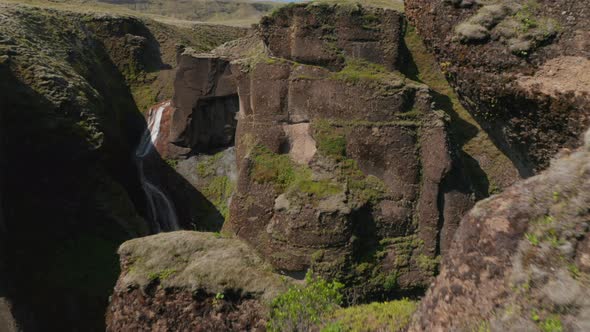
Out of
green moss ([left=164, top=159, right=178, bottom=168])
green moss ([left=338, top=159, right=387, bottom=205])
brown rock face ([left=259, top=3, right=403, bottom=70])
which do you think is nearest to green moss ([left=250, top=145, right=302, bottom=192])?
green moss ([left=338, top=159, right=387, bottom=205])

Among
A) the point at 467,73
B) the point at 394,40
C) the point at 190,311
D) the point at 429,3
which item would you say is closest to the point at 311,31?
the point at 394,40

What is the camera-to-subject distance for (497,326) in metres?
4.12

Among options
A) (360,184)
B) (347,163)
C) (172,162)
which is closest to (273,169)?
(347,163)

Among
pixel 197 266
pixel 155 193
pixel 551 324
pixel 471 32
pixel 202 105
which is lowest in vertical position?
pixel 155 193

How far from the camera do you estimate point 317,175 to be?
1357cm

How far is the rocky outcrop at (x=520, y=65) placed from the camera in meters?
7.66

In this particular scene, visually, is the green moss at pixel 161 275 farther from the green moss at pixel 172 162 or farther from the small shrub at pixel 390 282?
the green moss at pixel 172 162

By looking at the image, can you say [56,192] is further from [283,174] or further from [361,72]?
[361,72]

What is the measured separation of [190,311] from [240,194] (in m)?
5.29

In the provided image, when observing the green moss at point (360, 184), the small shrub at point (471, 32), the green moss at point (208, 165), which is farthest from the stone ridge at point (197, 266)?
the green moss at point (208, 165)

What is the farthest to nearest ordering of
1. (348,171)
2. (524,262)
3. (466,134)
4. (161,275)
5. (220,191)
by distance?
(220,191), (466,134), (348,171), (161,275), (524,262)

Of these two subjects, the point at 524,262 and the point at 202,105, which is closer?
the point at 524,262

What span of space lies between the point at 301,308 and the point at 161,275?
395cm

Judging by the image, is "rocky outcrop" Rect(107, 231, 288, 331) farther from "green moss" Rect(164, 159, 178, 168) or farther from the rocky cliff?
"green moss" Rect(164, 159, 178, 168)
